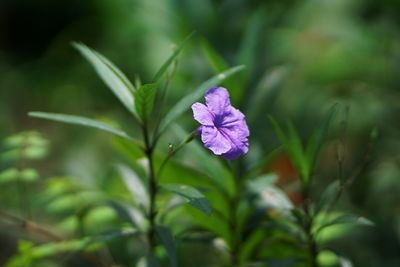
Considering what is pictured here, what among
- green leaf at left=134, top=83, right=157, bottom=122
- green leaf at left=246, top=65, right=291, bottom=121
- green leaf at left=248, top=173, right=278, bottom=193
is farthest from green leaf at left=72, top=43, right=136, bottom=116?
green leaf at left=246, top=65, right=291, bottom=121

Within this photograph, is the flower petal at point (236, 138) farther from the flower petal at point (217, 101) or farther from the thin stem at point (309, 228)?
the thin stem at point (309, 228)

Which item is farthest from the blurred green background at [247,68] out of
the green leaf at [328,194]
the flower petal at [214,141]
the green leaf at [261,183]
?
the flower petal at [214,141]

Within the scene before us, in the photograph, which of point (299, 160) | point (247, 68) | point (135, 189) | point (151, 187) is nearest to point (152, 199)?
point (151, 187)

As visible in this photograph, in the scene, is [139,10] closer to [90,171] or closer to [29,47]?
[90,171]

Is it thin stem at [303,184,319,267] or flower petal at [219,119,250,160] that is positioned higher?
flower petal at [219,119,250,160]

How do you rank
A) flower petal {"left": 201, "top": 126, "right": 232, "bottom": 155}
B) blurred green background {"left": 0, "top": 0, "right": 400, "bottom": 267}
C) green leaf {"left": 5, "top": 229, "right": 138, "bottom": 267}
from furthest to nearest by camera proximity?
1. blurred green background {"left": 0, "top": 0, "right": 400, "bottom": 267}
2. green leaf {"left": 5, "top": 229, "right": 138, "bottom": 267}
3. flower petal {"left": 201, "top": 126, "right": 232, "bottom": 155}

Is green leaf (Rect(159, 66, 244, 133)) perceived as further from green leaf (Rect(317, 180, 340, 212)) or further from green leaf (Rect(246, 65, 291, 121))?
green leaf (Rect(246, 65, 291, 121))

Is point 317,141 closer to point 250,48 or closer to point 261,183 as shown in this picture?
point 261,183
